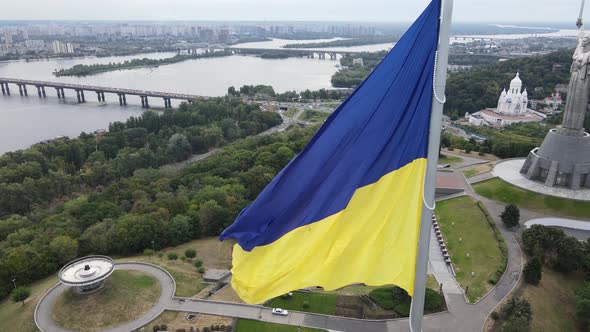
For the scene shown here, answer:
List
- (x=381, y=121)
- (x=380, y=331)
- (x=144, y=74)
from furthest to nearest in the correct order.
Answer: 1. (x=144, y=74)
2. (x=380, y=331)
3. (x=381, y=121)

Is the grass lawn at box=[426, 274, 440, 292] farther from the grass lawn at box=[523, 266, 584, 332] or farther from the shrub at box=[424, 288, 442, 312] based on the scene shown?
the grass lawn at box=[523, 266, 584, 332]

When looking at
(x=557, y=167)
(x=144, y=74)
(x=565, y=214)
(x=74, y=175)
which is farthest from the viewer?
(x=144, y=74)

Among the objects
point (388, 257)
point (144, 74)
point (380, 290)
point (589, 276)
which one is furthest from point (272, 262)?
point (144, 74)

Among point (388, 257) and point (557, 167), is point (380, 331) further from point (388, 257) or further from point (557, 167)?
point (557, 167)

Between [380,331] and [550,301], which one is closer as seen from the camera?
[380,331]

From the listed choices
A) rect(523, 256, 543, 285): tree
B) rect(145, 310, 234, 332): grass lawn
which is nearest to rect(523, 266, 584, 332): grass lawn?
rect(523, 256, 543, 285): tree

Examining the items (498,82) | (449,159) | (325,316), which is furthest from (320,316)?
(498,82)

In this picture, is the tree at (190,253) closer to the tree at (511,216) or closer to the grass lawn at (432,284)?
the grass lawn at (432,284)
